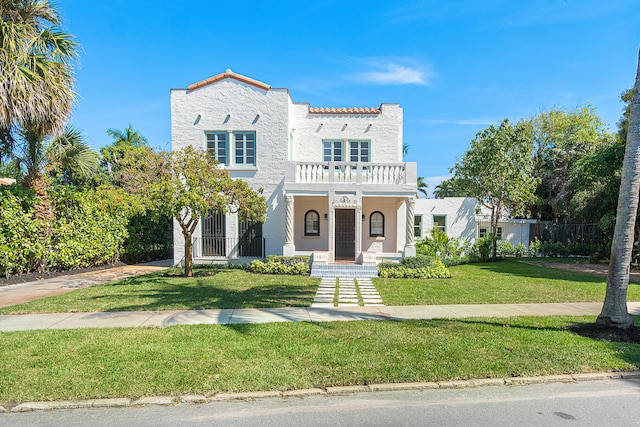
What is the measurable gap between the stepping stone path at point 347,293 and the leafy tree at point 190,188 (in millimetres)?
4002

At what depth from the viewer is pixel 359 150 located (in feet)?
57.0

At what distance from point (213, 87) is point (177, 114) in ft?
6.71

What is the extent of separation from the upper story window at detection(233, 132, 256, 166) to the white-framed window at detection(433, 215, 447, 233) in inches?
430

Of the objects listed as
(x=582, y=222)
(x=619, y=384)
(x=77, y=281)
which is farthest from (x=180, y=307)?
(x=582, y=222)

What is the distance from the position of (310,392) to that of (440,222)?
17.9 meters

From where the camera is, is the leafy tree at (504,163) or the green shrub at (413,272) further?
the leafy tree at (504,163)

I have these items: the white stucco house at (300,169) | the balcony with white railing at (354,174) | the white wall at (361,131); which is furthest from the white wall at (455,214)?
the balcony with white railing at (354,174)

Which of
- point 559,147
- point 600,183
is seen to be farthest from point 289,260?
point 559,147

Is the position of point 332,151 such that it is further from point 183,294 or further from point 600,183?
point 600,183

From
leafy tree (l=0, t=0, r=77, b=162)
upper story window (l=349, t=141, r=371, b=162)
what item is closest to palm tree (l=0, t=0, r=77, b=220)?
leafy tree (l=0, t=0, r=77, b=162)

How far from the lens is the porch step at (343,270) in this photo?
13633 mm

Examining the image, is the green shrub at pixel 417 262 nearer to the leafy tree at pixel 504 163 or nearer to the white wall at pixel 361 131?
the white wall at pixel 361 131

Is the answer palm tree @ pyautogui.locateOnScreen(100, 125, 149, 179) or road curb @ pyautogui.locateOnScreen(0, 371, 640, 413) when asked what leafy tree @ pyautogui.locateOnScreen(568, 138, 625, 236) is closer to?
road curb @ pyautogui.locateOnScreen(0, 371, 640, 413)

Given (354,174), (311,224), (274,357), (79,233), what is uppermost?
(354,174)
